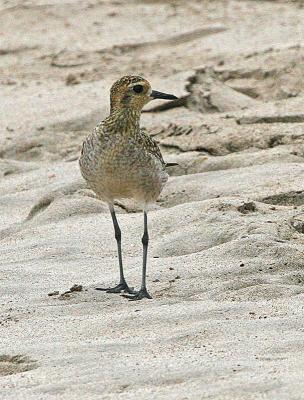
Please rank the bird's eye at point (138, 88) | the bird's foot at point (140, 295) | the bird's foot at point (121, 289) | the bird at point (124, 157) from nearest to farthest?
the bird's foot at point (140, 295) < the bird's foot at point (121, 289) < the bird at point (124, 157) < the bird's eye at point (138, 88)

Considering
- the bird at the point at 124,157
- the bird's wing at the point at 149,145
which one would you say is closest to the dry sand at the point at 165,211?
the bird at the point at 124,157

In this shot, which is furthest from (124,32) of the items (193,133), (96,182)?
(96,182)

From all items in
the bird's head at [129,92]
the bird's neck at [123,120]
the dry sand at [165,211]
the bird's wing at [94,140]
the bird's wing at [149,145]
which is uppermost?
the bird's head at [129,92]

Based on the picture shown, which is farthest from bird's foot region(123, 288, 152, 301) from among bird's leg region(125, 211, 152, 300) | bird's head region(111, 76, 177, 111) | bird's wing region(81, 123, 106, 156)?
bird's head region(111, 76, 177, 111)

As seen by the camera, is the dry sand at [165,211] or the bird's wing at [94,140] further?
the bird's wing at [94,140]

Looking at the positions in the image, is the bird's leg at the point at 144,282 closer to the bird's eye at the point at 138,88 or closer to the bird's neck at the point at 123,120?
the bird's neck at the point at 123,120

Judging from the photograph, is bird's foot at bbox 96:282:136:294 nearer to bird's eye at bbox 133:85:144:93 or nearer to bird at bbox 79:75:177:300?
bird at bbox 79:75:177:300

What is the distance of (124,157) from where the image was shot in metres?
7.52

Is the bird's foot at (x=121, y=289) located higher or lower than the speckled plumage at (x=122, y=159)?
lower

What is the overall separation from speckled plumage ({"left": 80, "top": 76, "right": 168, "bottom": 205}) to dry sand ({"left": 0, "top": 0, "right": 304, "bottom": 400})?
0.50m

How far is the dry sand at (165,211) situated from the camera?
5711 millimetres

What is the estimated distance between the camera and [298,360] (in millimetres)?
5562

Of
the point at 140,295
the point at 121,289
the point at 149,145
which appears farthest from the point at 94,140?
the point at 140,295

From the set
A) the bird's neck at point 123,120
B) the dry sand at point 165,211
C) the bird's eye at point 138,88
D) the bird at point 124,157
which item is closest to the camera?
the dry sand at point 165,211
